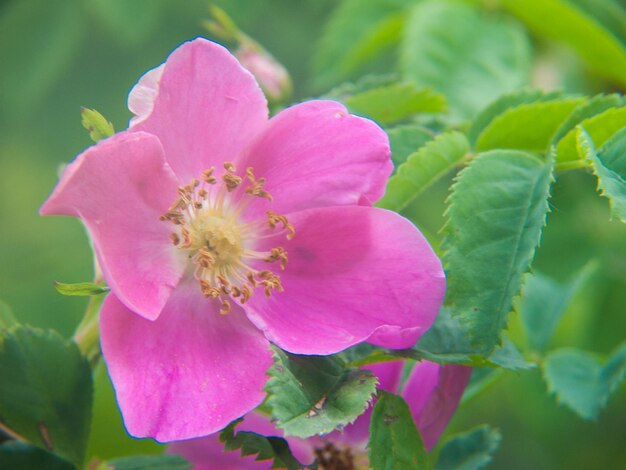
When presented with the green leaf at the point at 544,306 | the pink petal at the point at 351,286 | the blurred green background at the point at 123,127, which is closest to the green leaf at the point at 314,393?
the pink petal at the point at 351,286

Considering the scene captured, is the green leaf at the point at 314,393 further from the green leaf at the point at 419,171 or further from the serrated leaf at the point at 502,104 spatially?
the serrated leaf at the point at 502,104

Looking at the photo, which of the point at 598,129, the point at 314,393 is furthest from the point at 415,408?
the point at 598,129

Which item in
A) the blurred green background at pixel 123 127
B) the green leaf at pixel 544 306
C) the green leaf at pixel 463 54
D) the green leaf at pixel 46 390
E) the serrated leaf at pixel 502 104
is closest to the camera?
the green leaf at pixel 46 390

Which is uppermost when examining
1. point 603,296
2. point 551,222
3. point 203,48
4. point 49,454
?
point 203,48

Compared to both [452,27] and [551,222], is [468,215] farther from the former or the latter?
[551,222]

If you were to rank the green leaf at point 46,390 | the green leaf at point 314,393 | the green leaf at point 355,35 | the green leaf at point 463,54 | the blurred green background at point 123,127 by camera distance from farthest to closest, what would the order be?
the blurred green background at point 123,127
the green leaf at point 355,35
the green leaf at point 463,54
the green leaf at point 46,390
the green leaf at point 314,393

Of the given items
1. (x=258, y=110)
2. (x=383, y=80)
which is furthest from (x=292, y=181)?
(x=383, y=80)
